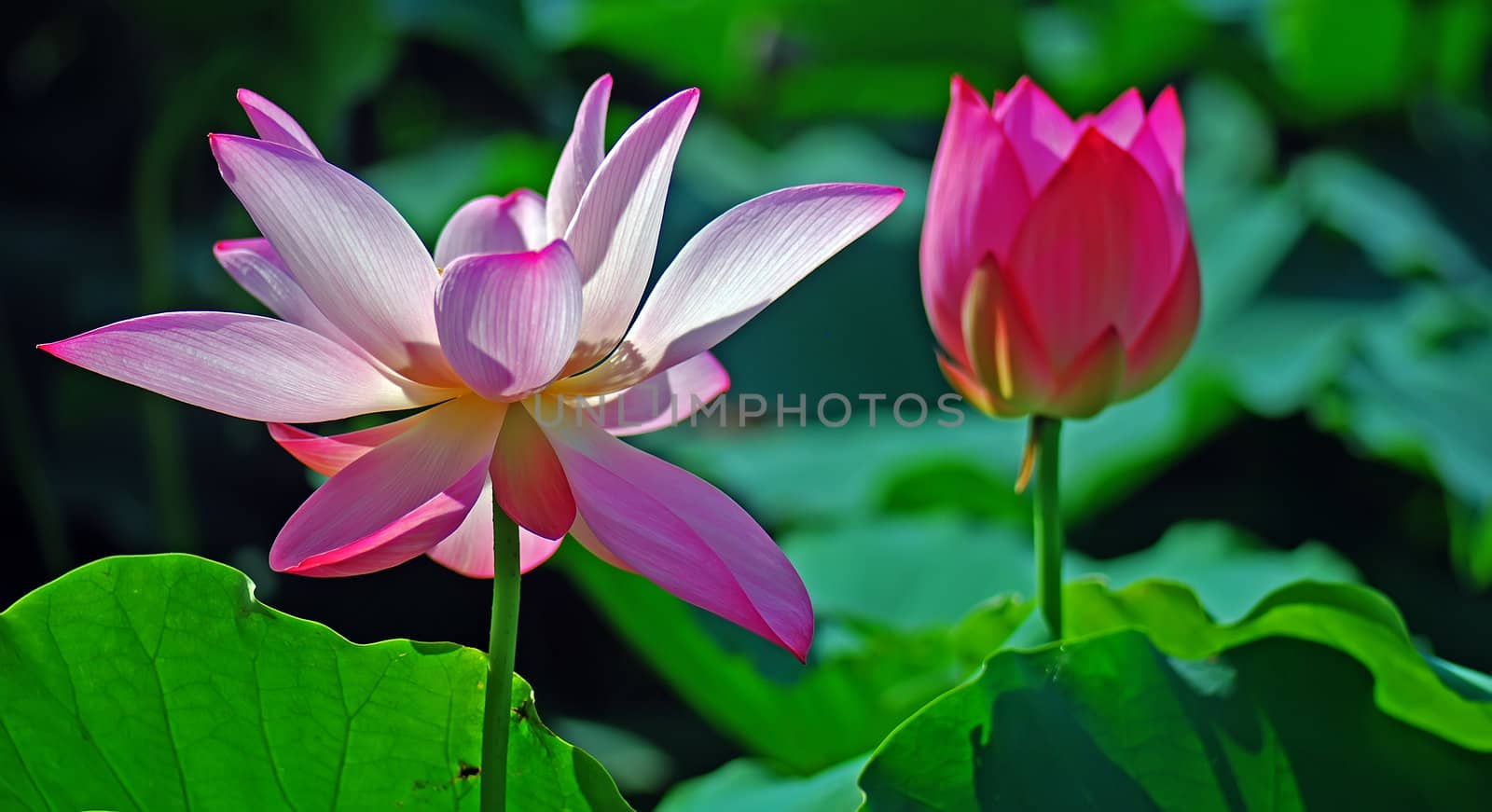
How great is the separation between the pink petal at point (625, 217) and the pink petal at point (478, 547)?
0.23ft

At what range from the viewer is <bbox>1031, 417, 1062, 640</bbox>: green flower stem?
1.61ft

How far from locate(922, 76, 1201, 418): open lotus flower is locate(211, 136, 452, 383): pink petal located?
0.21m

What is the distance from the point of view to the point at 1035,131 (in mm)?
502

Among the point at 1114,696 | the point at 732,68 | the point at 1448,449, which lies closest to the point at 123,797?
the point at 1114,696

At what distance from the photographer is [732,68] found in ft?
8.04

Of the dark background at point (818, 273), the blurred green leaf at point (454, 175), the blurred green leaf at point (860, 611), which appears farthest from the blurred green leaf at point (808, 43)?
the blurred green leaf at point (860, 611)

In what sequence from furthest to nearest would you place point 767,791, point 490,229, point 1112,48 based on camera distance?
point 1112,48 < point 767,791 < point 490,229

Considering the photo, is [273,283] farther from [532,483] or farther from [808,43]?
[808,43]

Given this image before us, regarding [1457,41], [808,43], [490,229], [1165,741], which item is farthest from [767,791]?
[808,43]

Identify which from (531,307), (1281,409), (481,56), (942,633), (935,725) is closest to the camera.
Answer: (531,307)

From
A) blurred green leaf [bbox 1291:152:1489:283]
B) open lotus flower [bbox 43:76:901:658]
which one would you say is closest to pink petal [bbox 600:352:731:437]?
open lotus flower [bbox 43:76:901:658]

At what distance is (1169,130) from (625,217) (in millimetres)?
242

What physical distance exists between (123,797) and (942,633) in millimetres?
451

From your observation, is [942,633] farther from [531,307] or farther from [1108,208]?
[531,307]
